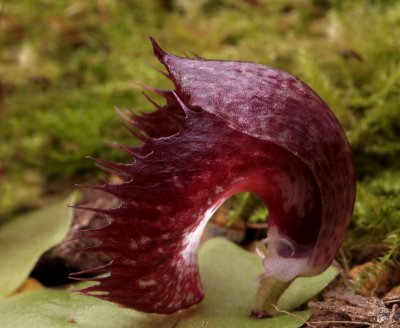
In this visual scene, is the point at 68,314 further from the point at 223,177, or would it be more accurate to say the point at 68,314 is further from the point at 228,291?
the point at 223,177

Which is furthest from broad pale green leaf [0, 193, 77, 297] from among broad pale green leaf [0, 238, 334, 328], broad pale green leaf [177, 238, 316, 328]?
broad pale green leaf [177, 238, 316, 328]

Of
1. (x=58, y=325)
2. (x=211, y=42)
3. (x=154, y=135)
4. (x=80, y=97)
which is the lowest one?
(x=58, y=325)

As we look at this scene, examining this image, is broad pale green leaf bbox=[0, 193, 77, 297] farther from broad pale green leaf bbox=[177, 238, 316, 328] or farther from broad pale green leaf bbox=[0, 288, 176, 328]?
broad pale green leaf bbox=[177, 238, 316, 328]

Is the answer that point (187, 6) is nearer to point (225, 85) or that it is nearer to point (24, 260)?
point (24, 260)

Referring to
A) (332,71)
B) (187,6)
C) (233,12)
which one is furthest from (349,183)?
(187,6)

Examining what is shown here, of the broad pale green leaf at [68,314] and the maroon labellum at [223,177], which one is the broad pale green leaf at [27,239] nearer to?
the broad pale green leaf at [68,314]
